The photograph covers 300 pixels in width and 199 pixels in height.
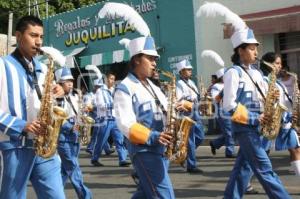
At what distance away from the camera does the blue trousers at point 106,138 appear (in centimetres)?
1189

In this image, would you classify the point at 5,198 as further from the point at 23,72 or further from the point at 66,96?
the point at 66,96

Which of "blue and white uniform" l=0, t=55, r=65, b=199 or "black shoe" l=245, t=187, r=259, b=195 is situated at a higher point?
"blue and white uniform" l=0, t=55, r=65, b=199

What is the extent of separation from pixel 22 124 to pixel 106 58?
17.8 m

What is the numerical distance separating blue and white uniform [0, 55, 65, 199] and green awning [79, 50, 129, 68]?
1576cm

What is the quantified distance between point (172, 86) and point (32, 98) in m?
1.22

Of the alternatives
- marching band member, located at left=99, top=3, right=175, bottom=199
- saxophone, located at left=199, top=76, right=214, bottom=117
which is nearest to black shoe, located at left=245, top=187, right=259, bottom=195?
marching band member, located at left=99, top=3, right=175, bottom=199

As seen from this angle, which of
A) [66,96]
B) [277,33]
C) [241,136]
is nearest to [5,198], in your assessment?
[241,136]

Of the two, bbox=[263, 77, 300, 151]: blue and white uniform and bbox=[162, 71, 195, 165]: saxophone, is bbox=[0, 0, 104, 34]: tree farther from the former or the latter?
bbox=[162, 71, 195, 165]: saxophone

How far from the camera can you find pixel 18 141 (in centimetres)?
455

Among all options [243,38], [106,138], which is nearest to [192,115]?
[106,138]

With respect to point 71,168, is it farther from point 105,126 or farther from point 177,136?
point 105,126

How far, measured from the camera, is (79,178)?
739 centimetres

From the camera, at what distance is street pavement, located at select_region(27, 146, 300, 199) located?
26.3ft

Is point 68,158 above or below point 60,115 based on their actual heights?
below
